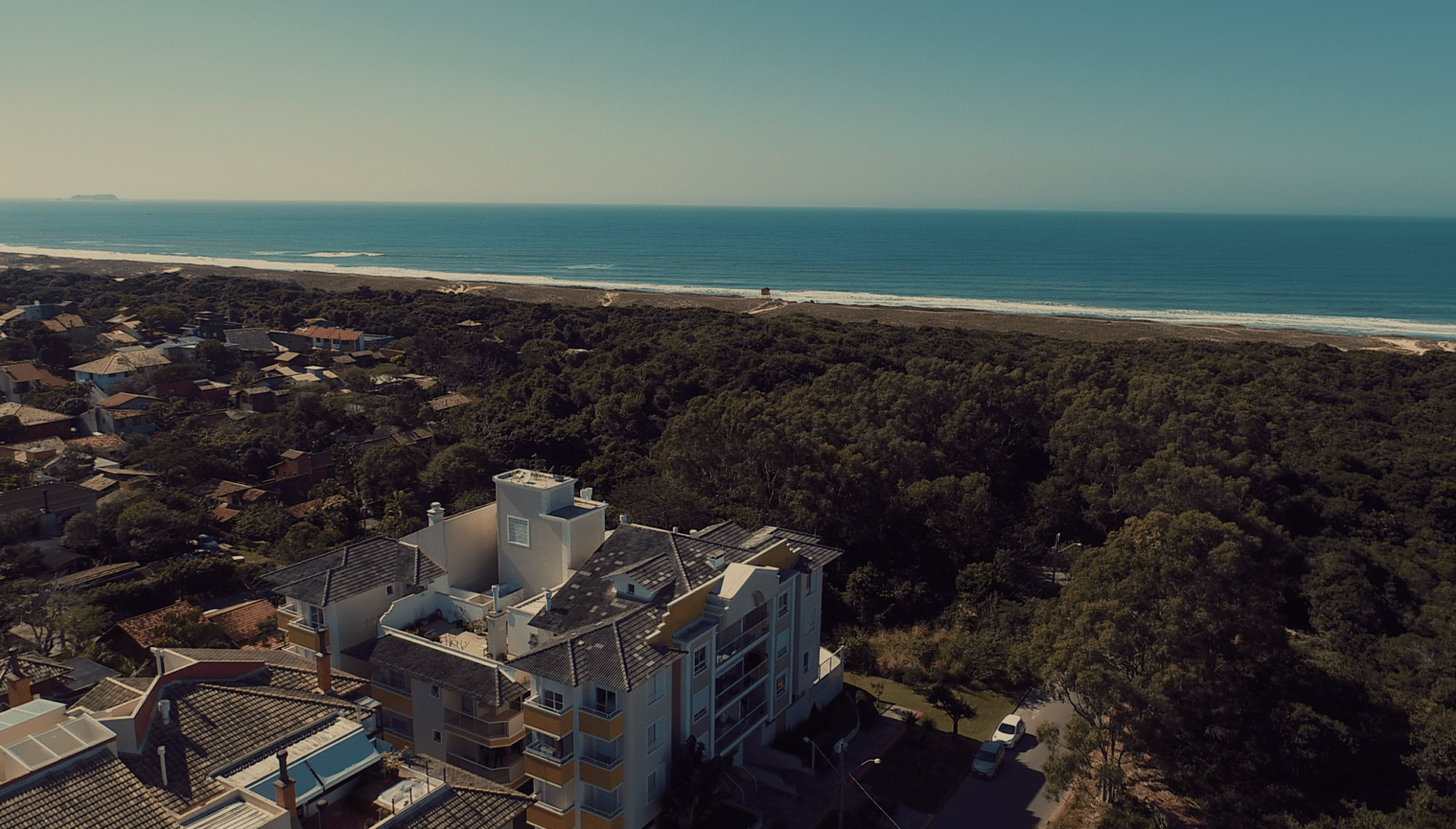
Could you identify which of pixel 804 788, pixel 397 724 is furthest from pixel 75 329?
pixel 804 788

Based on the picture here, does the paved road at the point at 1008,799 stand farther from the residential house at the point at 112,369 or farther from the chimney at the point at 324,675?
the residential house at the point at 112,369

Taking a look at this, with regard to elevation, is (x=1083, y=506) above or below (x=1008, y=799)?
above

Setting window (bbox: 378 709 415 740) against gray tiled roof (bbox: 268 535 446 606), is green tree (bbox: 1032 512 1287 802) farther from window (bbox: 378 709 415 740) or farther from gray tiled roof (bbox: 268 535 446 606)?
gray tiled roof (bbox: 268 535 446 606)

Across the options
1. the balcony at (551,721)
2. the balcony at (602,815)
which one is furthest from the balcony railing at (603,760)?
the balcony at (602,815)

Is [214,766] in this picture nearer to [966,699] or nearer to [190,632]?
[190,632]

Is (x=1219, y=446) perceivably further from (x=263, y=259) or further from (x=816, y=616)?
(x=263, y=259)

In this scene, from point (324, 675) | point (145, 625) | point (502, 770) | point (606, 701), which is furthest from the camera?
point (145, 625)
